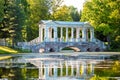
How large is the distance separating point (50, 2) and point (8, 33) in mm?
27017

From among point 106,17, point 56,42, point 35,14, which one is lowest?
point 56,42

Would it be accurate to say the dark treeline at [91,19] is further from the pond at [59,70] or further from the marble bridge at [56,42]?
the pond at [59,70]

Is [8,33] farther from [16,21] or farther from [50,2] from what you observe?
[50,2]

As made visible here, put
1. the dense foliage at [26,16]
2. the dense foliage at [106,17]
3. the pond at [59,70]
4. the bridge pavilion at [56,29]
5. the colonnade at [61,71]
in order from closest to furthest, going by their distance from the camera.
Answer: the pond at [59,70]
the colonnade at [61,71]
the dense foliage at [106,17]
the dense foliage at [26,16]
the bridge pavilion at [56,29]

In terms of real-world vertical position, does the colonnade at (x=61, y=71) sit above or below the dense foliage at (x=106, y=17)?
below

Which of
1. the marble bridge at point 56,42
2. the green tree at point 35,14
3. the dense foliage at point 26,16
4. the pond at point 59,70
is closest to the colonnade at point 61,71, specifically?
the pond at point 59,70

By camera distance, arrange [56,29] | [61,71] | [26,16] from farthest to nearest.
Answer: [26,16] → [56,29] → [61,71]

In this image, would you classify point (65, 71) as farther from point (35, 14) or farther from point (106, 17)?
point (35, 14)

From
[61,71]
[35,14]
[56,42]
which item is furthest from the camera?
[35,14]

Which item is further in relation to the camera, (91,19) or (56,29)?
(91,19)

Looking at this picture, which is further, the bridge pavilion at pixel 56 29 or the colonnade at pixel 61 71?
the bridge pavilion at pixel 56 29

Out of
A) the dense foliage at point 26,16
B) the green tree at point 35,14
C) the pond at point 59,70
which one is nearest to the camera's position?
the pond at point 59,70

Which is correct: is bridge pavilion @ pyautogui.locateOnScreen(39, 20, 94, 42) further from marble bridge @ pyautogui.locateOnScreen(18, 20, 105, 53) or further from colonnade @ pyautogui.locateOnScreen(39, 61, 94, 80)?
colonnade @ pyautogui.locateOnScreen(39, 61, 94, 80)

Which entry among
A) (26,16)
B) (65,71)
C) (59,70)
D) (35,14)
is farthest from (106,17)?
(65,71)
